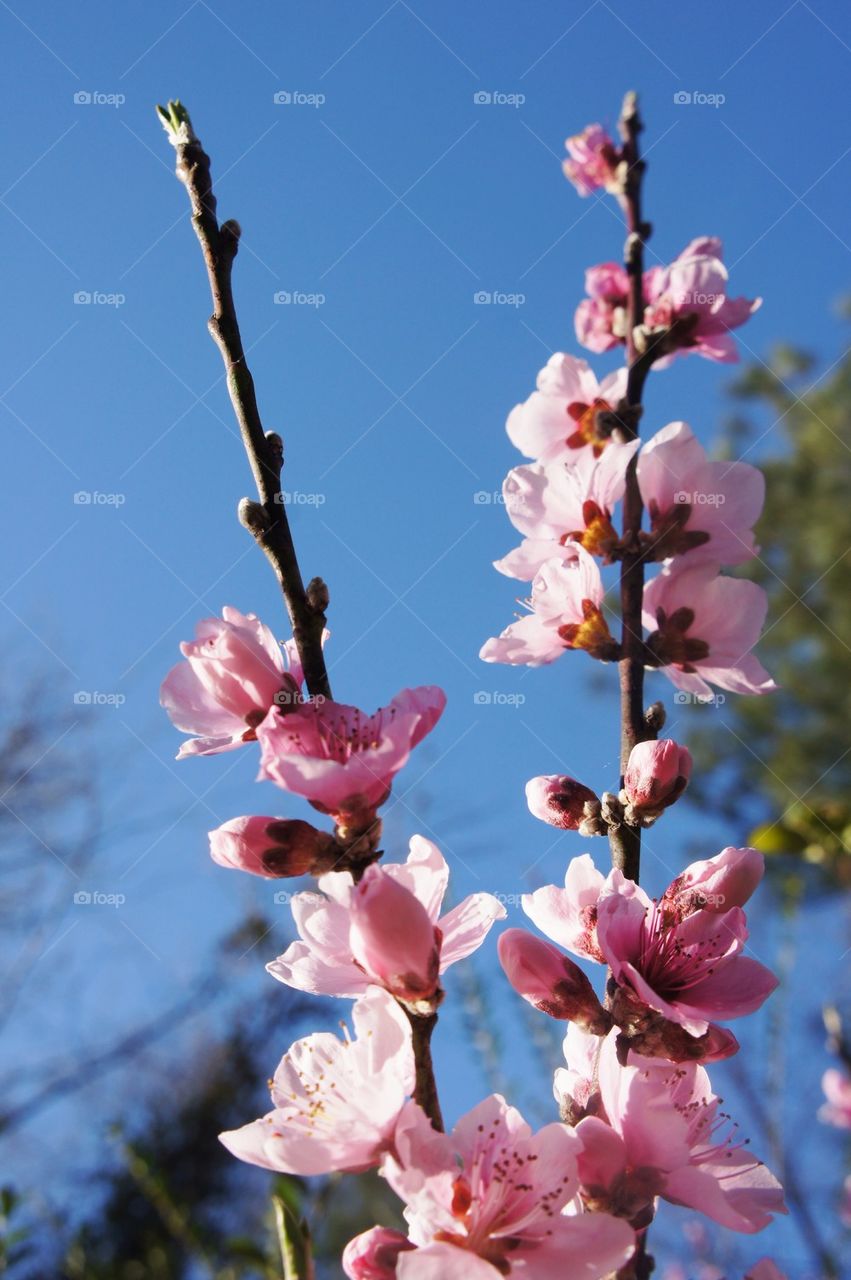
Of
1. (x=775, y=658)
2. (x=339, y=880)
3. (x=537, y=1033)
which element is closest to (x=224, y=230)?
(x=339, y=880)

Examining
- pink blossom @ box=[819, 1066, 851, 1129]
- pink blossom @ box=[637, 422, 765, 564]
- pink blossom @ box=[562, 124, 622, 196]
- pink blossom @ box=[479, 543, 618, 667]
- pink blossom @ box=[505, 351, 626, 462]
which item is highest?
pink blossom @ box=[562, 124, 622, 196]

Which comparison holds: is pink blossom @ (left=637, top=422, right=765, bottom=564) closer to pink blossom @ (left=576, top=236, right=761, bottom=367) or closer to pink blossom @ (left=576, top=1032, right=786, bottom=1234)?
pink blossom @ (left=576, top=236, right=761, bottom=367)

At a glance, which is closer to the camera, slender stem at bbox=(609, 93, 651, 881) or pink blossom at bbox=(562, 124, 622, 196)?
slender stem at bbox=(609, 93, 651, 881)

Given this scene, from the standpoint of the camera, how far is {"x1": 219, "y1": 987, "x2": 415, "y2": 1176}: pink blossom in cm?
69

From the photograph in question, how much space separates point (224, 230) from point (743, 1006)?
0.71 meters

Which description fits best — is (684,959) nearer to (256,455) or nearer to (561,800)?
(561,800)

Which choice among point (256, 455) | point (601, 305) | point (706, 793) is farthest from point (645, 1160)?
point (706, 793)

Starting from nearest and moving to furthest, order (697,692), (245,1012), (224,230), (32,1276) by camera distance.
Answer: (224,230) → (697,692) → (32,1276) → (245,1012)

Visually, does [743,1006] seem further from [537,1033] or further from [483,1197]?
[537,1033]

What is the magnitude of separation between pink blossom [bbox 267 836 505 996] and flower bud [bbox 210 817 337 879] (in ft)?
0.08

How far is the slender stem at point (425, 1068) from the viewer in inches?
27.9

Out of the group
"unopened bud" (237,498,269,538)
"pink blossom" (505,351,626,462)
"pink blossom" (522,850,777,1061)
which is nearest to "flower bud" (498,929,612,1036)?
"pink blossom" (522,850,777,1061)

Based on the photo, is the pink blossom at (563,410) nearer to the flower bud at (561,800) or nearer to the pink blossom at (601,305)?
the pink blossom at (601,305)

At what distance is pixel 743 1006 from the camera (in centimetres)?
81
